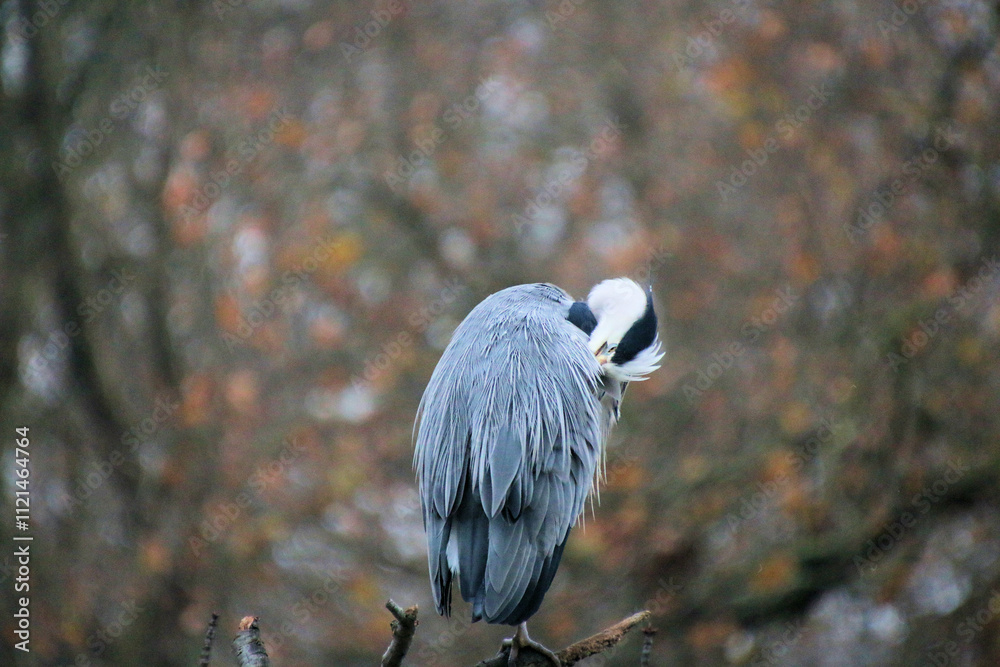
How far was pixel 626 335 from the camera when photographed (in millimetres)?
5223

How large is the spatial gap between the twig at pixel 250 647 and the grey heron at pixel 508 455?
3.01 feet

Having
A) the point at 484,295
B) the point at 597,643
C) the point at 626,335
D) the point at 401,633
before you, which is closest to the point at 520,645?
the point at 597,643

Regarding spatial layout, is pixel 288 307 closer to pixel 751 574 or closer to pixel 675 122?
pixel 675 122

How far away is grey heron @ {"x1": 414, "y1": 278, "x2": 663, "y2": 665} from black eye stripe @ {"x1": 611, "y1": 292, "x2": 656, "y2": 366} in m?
0.17

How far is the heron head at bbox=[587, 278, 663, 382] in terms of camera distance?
16.8ft

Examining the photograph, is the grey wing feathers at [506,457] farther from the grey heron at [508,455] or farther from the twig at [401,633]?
the twig at [401,633]

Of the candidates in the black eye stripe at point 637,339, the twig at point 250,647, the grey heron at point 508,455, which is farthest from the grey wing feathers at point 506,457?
the twig at point 250,647

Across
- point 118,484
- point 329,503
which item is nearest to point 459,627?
point 329,503

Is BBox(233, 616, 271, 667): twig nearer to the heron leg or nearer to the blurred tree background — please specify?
the heron leg

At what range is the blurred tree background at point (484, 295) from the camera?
23.6 ft

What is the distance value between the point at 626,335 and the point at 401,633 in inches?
98.5

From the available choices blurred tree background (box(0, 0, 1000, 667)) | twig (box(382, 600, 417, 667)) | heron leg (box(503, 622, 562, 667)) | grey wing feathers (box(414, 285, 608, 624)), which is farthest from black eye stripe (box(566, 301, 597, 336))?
blurred tree background (box(0, 0, 1000, 667))

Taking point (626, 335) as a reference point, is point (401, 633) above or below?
below

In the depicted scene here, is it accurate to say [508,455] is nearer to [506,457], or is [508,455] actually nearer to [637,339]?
[506,457]
